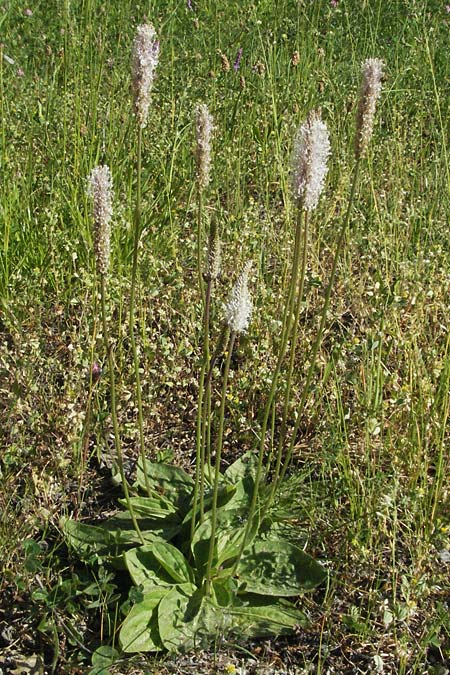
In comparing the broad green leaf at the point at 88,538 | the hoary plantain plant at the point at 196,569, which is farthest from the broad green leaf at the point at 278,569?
the broad green leaf at the point at 88,538

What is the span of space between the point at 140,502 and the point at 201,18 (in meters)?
3.46

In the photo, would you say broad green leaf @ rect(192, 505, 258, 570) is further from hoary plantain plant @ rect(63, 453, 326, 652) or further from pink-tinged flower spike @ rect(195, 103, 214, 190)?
pink-tinged flower spike @ rect(195, 103, 214, 190)

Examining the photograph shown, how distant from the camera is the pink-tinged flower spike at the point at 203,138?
5.58ft

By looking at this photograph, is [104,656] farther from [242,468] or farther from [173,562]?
[242,468]

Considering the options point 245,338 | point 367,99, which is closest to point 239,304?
point 367,99

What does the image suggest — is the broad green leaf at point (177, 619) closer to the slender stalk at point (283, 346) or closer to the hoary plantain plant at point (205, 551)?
the hoary plantain plant at point (205, 551)

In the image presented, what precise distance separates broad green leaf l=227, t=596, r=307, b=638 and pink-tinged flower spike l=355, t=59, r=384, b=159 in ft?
3.53

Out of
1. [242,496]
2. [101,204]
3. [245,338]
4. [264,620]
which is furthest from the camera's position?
[245,338]

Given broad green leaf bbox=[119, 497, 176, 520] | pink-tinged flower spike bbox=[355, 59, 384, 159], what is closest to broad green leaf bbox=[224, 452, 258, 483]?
broad green leaf bbox=[119, 497, 176, 520]

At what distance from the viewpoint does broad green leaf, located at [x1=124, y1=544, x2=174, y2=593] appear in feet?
6.57

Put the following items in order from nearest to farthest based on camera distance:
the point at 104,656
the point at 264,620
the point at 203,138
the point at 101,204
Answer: the point at 101,204
the point at 203,138
the point at 104,656
the point at 264,620

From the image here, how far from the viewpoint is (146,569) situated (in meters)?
2.04

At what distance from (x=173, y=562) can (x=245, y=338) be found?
0.89 m

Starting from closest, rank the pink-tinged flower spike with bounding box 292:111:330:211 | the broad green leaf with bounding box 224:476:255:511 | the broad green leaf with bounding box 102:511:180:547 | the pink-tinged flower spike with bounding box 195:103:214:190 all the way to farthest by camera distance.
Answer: the pink-tinged flower spike with bounding box 292:111:330:211 < the pink-tinged flower spike with bounding box 195:103:214:190 < the broad green leaf with bounding box 102:511:180:547 < the broad green leaf with bounding box 224:476:255:511
